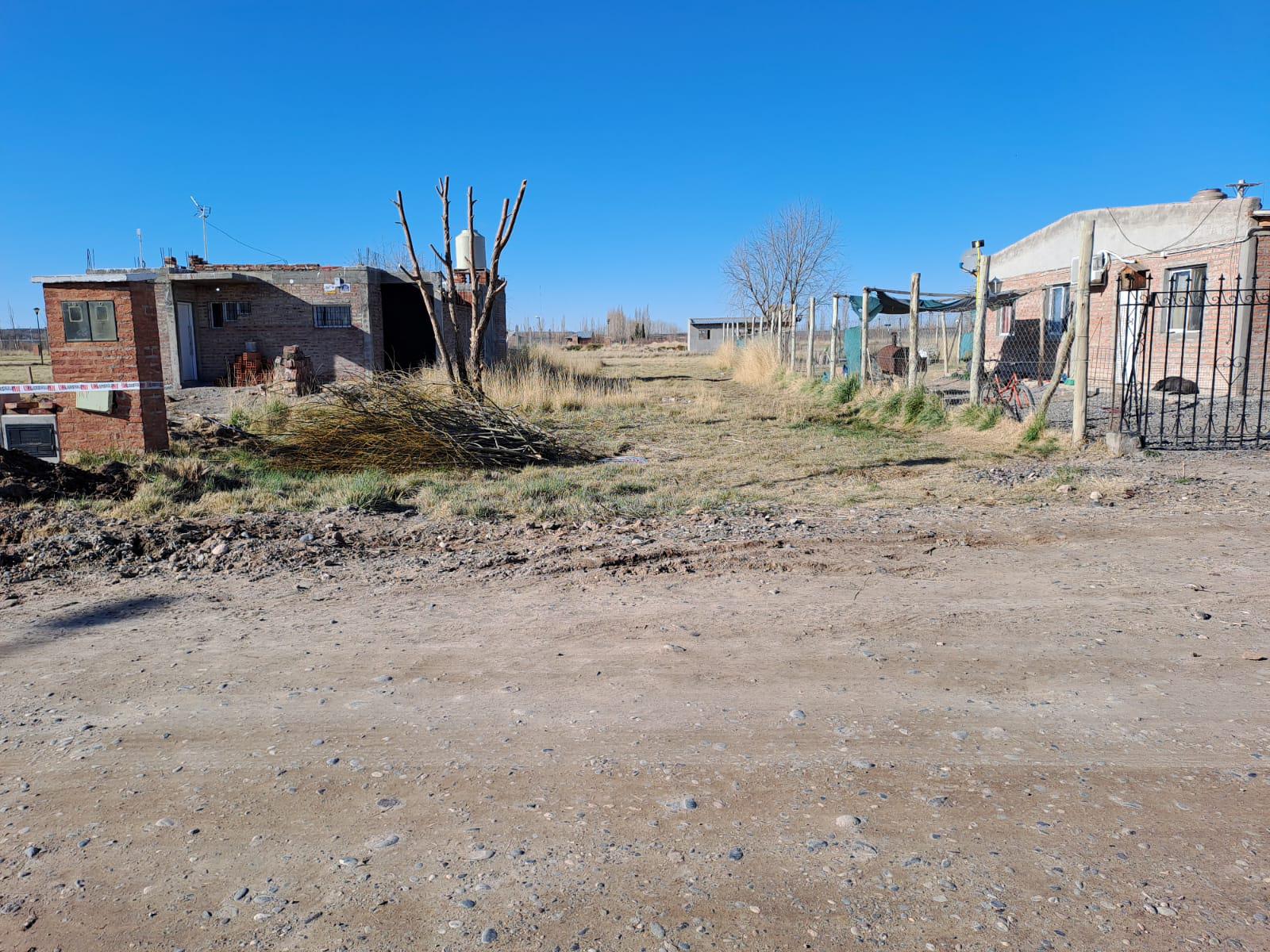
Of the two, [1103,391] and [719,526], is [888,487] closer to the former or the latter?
[719,526]

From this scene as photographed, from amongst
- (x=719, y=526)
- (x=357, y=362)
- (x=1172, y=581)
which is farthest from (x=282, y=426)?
(x=357, y=362)

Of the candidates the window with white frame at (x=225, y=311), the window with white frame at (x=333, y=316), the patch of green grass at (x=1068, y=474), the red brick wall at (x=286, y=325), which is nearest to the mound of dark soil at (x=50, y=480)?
the patch of green grass at (x=1068, y=474)

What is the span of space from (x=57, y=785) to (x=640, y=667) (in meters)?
2.17

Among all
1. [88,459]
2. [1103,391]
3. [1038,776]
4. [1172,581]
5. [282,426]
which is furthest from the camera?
[1103,391]

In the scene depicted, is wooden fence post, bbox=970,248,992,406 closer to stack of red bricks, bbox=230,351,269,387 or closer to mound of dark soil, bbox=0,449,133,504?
mound of dark soil, bbox=0,449,133,504

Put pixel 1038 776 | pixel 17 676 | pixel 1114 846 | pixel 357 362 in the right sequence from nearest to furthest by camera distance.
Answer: pixel 1114 846 < pixel 1038 776 < pixel 17 676 < pixel 357 362

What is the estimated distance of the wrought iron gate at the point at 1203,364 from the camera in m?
10.8

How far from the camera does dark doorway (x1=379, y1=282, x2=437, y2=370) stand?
25094 millimetres

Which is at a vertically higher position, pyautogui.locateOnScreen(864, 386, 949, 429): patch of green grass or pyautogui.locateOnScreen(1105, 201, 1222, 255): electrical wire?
pyautogui.locateOnScreen(1105, 201, 1222, 255): electrical wire

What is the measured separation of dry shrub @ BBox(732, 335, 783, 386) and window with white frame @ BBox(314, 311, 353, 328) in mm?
11227

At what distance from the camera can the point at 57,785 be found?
9.41 ft

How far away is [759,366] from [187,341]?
52.6 feet

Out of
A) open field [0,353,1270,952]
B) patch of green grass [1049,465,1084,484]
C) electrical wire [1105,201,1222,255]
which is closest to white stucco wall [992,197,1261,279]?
electrical wire [1105,201,1222,255]

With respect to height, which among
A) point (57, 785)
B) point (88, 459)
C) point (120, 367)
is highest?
point (120, 367)
